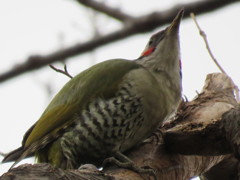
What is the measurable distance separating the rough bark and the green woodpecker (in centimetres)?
15

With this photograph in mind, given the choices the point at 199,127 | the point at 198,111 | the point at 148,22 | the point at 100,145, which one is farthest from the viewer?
the point at 198,111

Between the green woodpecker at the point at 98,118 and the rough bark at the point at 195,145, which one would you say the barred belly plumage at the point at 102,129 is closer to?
the green woodpecker at the point at 98,118

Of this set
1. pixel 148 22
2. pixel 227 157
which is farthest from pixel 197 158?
pixel 148 22

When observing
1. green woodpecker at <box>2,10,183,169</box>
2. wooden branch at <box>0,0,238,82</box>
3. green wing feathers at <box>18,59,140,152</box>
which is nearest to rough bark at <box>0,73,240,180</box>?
green woodpecker at <box>2,10,183,169</box>

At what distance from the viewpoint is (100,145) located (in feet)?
11.6

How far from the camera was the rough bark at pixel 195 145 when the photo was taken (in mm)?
2779

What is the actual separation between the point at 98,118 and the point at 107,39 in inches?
87.0

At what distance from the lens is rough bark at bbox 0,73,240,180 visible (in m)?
2.78

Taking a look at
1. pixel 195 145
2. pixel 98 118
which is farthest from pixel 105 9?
pixel 98 118

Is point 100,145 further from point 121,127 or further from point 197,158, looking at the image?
point 197,158

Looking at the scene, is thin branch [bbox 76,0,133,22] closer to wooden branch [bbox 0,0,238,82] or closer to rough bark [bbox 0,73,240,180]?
wooden branch [bbox 0,0,238,82]

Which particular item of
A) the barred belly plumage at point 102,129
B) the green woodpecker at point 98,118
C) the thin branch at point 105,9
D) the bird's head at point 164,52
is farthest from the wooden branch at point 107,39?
the bird's head at point 164,52

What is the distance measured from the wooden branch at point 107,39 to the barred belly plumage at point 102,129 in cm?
213

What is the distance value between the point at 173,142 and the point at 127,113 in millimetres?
448
